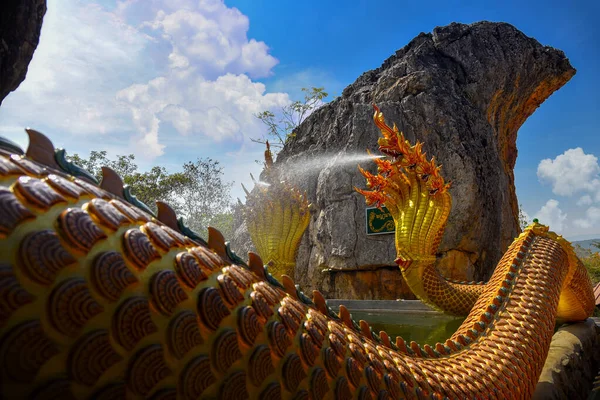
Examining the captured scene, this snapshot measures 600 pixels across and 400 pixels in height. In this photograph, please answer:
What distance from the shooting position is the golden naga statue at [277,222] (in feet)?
9.67

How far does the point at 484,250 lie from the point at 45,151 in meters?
8.55

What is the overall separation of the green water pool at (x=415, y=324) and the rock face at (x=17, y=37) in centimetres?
287

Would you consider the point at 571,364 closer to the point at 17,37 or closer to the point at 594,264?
the point at 17,37

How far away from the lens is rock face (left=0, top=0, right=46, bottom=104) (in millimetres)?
1838

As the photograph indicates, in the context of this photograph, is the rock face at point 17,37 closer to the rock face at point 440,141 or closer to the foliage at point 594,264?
the rock face at point 440,141

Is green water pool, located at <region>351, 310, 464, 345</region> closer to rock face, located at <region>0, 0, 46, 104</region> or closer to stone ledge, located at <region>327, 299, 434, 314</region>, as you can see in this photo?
stone ledge, located at <region>327, 299, 434, 314</region>

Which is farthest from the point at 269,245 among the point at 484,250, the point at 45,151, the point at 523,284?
the point at 484,250

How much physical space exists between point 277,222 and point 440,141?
21.1 ft

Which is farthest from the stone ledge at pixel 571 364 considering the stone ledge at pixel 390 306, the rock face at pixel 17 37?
the rock face at pixel 17 37

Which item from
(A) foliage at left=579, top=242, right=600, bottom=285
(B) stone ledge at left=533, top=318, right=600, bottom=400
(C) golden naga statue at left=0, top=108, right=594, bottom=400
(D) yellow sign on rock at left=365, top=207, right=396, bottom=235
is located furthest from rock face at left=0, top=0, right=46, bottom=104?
(A) foliage at left=579, top=242, right=600, bottom=285

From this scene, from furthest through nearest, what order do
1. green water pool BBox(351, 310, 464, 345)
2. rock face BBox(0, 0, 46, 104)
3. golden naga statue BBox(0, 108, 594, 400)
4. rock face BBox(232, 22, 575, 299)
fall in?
rock face BBox(232, 22, 575, 299)
green water pool BBox(351, 310, 464, 345)
rock face BBox(0, 0, 46, 104)
golden naga statue BBox(0, 108, 594, 400)

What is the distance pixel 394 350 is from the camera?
3.26 feet

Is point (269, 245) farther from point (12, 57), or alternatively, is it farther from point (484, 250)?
point (484, 250)

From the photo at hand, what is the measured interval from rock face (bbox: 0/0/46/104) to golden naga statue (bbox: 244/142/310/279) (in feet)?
5.28
